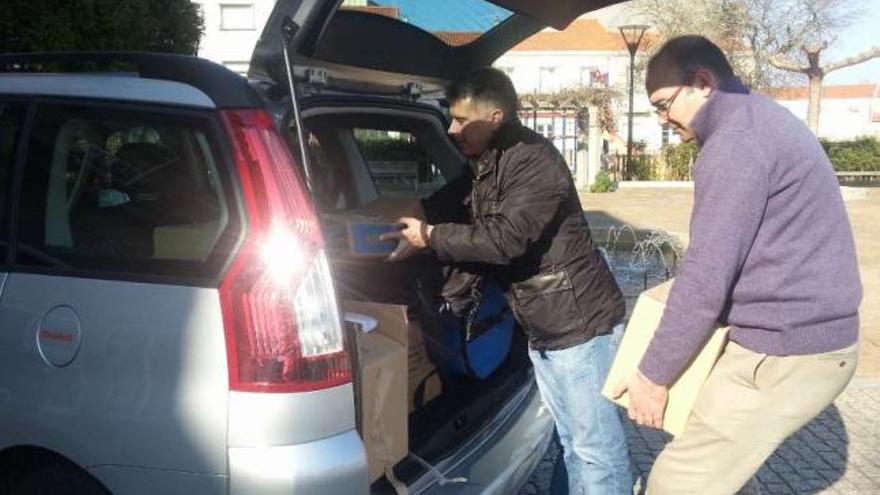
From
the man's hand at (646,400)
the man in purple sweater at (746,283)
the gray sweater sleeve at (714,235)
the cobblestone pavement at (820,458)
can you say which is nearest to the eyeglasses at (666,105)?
the man in purple sweater at (746,283)

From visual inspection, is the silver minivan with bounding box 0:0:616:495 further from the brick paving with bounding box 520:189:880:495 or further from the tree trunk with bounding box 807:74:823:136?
the tree trunk with bounding box 807:74:823:136

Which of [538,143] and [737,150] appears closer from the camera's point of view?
[737,150]

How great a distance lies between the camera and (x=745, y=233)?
2.26m

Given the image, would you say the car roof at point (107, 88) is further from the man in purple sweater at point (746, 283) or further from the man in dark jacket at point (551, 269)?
the man in purple sweater at point (746, 283)

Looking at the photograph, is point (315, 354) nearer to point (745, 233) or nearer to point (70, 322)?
point (70, 322)

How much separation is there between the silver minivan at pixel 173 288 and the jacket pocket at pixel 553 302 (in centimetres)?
58

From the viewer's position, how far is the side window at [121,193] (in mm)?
2328

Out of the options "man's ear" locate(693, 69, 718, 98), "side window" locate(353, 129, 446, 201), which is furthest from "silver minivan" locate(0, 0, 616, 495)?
"side window" locate(353, 129, 446, 201)

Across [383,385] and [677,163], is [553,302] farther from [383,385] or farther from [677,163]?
[677,163]

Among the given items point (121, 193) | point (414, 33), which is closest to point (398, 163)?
point (414, 33)

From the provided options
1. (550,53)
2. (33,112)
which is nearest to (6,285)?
(33,112)

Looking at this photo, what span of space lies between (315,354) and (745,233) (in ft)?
3.66

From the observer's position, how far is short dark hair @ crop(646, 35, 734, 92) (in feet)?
7.90

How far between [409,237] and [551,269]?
488 millimetres
